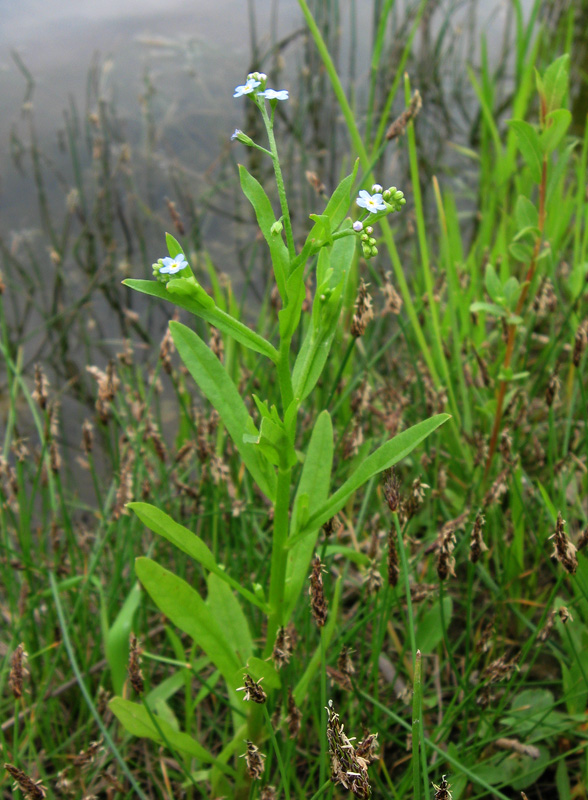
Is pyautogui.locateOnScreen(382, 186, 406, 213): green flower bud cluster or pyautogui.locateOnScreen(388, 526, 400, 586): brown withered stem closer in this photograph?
pyautogui.locateOnScreen(382, 186, 406, 213): green flower bud cluster

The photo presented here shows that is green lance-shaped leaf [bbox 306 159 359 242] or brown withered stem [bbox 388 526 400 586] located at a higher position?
green lance-shaped leaf [bbox 306 159 359 242]

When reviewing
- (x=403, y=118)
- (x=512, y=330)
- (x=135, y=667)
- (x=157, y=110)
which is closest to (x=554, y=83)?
(x=403, y=118)

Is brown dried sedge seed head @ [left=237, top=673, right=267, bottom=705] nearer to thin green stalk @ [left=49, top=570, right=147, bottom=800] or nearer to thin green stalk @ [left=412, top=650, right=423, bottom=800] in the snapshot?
thin green stalk @ [left=412, top=650, right=423, bottom=800]

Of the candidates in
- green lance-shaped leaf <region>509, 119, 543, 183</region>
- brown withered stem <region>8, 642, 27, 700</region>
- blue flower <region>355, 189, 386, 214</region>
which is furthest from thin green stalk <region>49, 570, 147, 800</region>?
green lance-shaped leaf <region>509, 119, 543, 183</region>

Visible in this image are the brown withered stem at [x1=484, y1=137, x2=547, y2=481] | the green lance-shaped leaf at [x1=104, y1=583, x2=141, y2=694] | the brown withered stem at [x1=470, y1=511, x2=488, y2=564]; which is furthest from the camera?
the brown withered stem at [x1=484, y1=137, x2=547, y2=481]

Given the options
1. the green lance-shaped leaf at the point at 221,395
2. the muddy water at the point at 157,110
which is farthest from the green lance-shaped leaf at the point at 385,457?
the muddy water at the point at 157,110

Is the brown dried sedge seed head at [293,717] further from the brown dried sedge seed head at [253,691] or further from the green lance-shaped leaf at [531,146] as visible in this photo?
the green lance-shaped leaf at [531,146]

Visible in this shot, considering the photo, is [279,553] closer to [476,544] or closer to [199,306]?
[476,544]

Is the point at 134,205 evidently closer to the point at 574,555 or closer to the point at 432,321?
the point at 432,321
